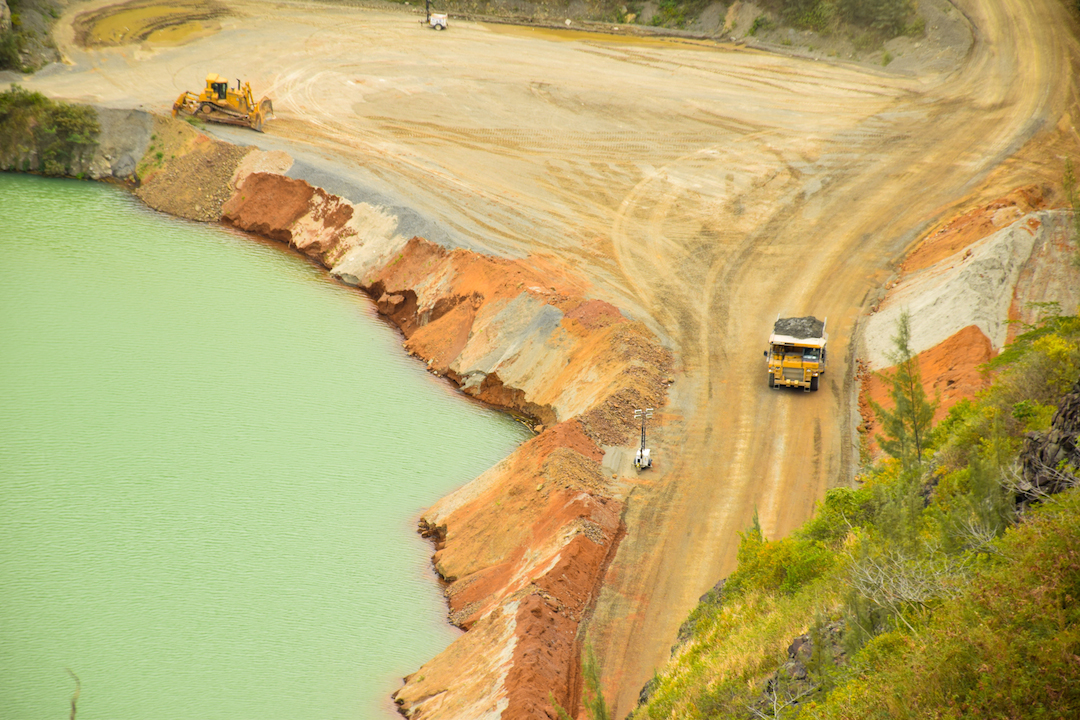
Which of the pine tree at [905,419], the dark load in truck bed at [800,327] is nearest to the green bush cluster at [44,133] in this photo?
the dark load in truck bed at [800,327]

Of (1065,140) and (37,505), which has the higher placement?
(1065,140)

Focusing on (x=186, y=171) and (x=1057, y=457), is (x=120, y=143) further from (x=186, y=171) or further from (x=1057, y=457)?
(x=1057, y=457)

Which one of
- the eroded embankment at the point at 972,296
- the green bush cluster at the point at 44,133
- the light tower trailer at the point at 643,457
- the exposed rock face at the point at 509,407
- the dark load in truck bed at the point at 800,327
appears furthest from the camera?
the green bush cluster at the point at 44,133

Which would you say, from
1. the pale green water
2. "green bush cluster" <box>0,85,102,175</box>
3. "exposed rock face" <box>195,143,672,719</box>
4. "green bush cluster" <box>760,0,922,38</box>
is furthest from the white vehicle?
the pale green water

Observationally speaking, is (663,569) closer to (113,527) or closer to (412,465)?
(412,465)

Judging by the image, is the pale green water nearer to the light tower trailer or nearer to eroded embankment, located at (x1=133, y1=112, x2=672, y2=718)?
eroded embankment, located at (x1=133, y1=112, x2=672, y2=718)

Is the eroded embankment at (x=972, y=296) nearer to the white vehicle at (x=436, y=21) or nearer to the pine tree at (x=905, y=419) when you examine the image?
the pine tree at (x=905, y=419)

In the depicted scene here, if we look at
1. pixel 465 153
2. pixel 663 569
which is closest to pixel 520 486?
pixel 663 569
